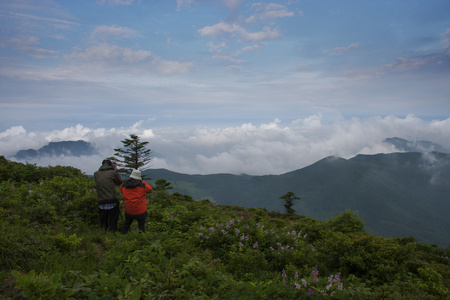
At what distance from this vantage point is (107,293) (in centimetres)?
309

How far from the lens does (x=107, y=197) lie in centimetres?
755

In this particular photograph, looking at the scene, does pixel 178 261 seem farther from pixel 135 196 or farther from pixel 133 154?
pixel 133 154

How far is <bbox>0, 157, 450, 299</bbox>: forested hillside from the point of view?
11.1ft

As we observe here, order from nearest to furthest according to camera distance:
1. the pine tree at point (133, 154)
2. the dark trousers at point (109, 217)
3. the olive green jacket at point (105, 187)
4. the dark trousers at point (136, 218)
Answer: the dark trousers at point (136, 218), the olive green jacket at point (105, 187), the dark trousers at point (109, 217), the pine tree at point (133, 154)

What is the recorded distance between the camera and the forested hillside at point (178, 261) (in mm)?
3379

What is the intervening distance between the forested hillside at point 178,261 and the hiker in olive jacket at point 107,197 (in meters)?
→ 0.44

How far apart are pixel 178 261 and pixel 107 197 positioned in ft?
13.7

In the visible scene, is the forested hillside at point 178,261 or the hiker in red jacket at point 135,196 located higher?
the hiker in red jacket at point 135,196

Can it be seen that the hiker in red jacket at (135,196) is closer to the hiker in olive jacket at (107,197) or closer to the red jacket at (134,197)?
the red jacket at (134,197)

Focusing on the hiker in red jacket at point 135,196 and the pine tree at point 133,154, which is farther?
the pine tree at point 133,154

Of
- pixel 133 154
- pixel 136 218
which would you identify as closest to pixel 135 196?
pixel 136 218

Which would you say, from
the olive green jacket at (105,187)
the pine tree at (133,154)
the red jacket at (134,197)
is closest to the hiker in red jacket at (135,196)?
the red jacket at (134,197)

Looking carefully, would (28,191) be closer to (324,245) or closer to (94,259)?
(94,259)

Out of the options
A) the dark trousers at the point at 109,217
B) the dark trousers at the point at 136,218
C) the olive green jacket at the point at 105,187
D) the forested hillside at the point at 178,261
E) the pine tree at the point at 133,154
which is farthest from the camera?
the pine tree at the point at 133,154
